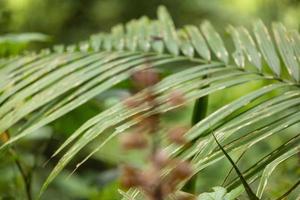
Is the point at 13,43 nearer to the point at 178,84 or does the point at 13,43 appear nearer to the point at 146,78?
the point at 178,84

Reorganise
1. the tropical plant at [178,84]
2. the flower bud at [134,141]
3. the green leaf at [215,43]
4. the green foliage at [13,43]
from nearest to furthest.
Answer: the flower bud at [134,141] < the tropical plant at [178,84] < the green leaf at [215,43] < the green foliage at [13,43]

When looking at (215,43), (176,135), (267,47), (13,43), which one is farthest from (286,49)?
(176,135)

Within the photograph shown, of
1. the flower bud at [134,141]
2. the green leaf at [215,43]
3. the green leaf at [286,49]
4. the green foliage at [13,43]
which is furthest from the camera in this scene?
the green foliage at [13,43]

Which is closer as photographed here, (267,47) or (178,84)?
(178,84)

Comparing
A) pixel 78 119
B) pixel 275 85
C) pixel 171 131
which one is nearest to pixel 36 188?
pixel 78 119

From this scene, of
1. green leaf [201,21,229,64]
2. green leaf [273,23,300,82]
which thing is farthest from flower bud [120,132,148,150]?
green leaf [201,21,229,64]

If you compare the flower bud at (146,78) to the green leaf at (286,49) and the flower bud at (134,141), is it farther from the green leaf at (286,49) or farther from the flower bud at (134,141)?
the green leaf at (286,49)

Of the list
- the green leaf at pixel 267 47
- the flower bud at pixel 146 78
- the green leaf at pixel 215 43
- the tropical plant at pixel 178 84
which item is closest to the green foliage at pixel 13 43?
the tropical plant at pixel 178 84

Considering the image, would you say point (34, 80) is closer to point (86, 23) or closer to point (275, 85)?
point (275, 85)

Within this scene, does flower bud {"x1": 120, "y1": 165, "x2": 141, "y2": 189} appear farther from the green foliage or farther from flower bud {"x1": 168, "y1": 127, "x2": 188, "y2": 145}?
the green foliage
